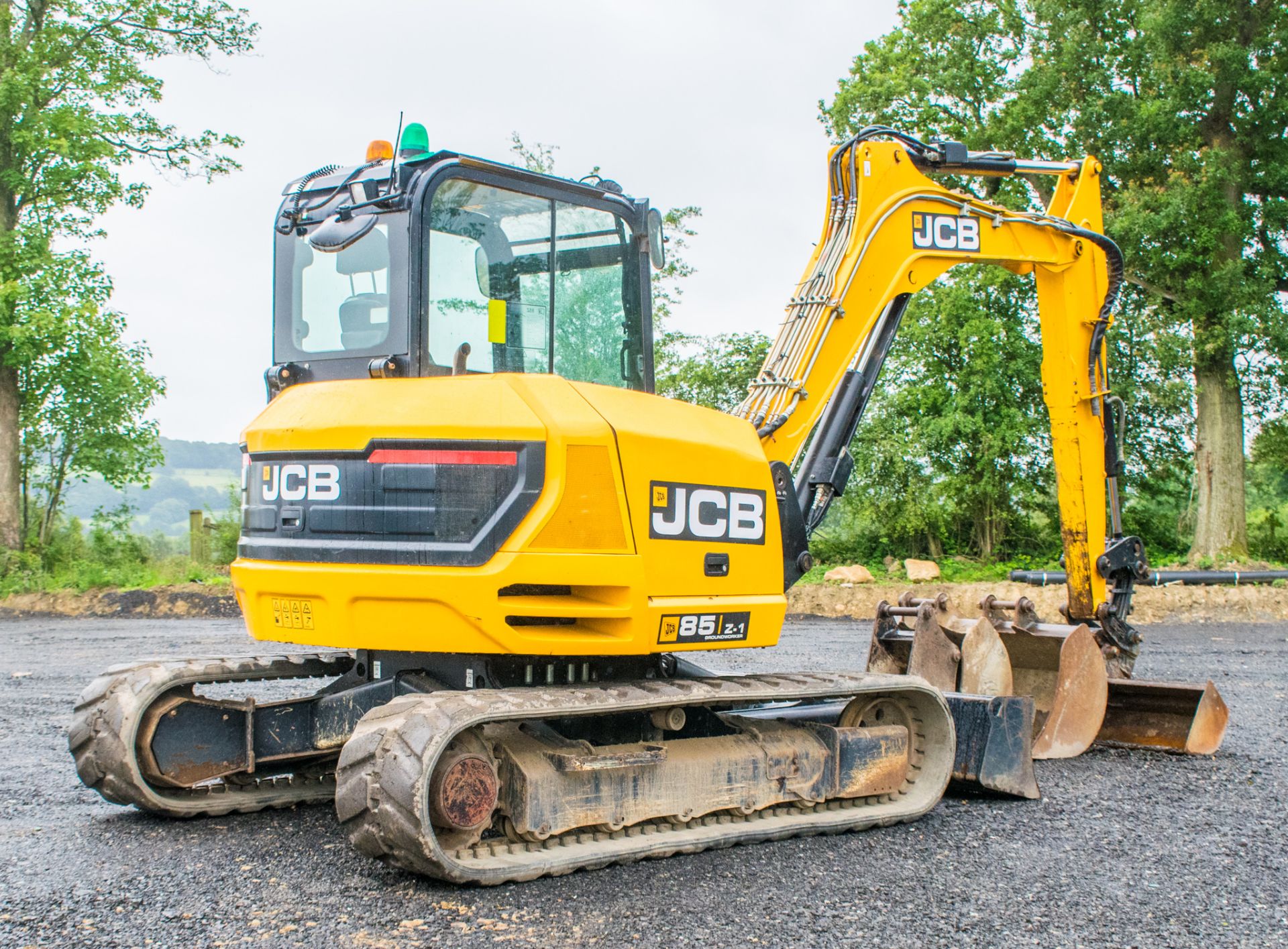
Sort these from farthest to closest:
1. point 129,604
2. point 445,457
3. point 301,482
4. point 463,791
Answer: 1. point 129,604
2. point 301,482
3. point 445,457
4. point 463,791

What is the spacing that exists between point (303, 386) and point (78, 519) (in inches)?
695

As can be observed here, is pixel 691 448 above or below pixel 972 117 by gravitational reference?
below

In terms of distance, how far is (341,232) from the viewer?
15.1 feet

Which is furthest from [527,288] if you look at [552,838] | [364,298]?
[552,838]

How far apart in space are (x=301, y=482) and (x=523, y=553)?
989 mm

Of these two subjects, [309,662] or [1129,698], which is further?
[1129,698]

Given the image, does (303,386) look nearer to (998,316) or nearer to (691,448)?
(691,448)

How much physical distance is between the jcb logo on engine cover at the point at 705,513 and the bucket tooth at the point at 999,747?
1.39 metres

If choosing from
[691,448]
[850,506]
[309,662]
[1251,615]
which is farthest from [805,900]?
[850,506]

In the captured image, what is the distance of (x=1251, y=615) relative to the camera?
14.6 metres

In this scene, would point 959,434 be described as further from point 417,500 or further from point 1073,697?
point 417,500

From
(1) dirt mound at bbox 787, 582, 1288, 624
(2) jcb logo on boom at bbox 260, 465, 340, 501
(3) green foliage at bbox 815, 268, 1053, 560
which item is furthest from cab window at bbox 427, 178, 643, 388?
(3) green foliage at bbox 815, 268, 1053, 560

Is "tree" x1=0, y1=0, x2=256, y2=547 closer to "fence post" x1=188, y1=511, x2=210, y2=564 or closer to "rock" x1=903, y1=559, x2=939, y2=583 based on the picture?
"fence post" x1=188, y1=511, x2=210, y2=564

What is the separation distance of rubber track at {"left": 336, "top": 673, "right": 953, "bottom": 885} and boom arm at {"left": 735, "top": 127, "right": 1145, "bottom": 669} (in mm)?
1355
